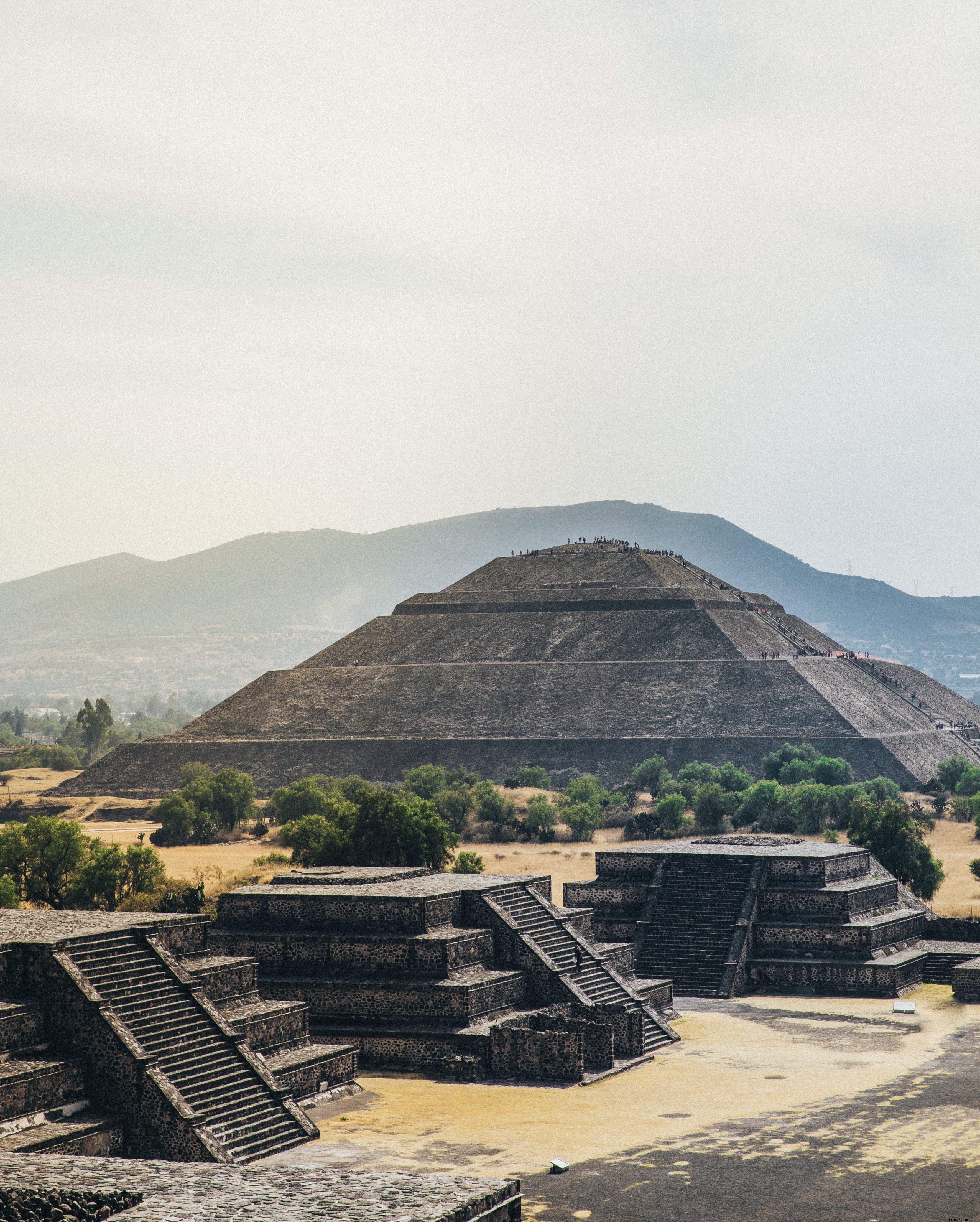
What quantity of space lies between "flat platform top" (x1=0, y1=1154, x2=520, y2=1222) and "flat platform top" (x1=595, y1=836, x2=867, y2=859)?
2767 cm

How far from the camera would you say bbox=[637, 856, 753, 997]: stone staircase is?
44469mm

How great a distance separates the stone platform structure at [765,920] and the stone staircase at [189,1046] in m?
16.5

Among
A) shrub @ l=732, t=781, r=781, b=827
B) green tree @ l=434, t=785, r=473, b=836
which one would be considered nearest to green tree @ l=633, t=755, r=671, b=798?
shrub @ l=732, t=781, r=781, b=827

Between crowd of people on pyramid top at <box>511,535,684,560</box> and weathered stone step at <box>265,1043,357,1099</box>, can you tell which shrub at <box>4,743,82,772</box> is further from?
weathered stone step at <box>265,1043,357,1099</box>

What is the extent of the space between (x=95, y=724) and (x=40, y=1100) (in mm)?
135710

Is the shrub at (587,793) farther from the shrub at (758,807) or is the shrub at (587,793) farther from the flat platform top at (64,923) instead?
the flat platform top at (64,923)

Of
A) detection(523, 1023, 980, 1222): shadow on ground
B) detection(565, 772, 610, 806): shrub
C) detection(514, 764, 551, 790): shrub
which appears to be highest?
detection(514, 764, 551, 790): shrub

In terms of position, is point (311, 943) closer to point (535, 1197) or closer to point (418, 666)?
point (535, 1197)

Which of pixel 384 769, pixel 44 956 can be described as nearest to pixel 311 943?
pixel 44 956

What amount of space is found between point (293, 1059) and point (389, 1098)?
2216 mm

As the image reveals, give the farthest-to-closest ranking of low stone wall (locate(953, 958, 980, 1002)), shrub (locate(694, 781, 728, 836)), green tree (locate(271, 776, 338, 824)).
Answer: shrub (locate(694, 781, 728, 836))
green tree (locate(271, 776, 338, 824))
low stone wall (locate(953, 958, 980, 1002))

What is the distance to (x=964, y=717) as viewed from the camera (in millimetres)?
133250

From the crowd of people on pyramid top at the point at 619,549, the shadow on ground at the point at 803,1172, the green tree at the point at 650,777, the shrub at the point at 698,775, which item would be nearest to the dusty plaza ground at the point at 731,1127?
the shadow on ground at the point at 803,1172

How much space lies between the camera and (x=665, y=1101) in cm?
3145
